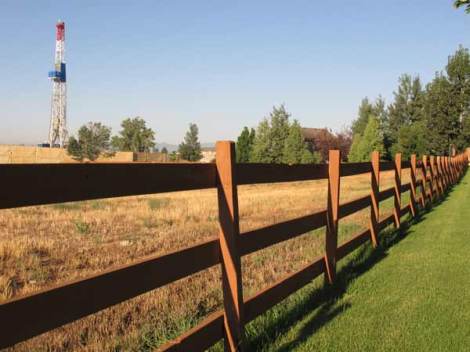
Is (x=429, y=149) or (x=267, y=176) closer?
(x=267, y=176)

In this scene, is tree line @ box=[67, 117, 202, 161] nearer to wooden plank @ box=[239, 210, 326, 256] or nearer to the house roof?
the house roof

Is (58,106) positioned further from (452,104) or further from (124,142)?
(452,104)

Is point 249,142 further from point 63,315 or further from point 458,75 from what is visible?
point 63,315

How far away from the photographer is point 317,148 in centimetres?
9800

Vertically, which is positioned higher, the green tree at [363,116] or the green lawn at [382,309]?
the green tree at [363,116]

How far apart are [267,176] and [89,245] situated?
601cm

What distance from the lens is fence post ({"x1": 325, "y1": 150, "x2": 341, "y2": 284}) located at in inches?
217

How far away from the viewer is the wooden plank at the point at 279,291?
377 centimetres

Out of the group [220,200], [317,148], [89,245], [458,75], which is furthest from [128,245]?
[317,148]

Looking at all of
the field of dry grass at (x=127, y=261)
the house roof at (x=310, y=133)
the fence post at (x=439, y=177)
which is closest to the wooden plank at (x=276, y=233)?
the field of dry grass at (x=127, y=261)

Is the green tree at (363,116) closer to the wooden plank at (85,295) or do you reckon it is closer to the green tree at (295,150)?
the green tree at (295,150)

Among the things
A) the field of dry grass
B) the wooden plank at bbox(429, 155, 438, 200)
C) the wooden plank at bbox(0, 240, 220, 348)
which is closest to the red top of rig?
the field of dry grass

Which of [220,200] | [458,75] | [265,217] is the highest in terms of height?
[458,75]

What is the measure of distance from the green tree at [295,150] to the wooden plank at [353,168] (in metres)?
57.4
